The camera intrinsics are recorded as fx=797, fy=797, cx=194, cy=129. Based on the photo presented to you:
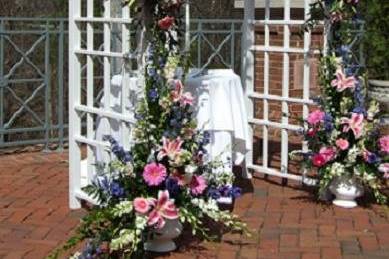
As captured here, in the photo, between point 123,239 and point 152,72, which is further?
point 152,72

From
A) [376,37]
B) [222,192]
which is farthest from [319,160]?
[376,37]

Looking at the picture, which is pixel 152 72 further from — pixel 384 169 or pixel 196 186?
A: pixel 384 169

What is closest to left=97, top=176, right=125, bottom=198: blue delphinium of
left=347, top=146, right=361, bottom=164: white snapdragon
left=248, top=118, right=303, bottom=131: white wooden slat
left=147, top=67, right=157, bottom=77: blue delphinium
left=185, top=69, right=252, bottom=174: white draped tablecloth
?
left=147, top=67, right=157, bottom=77: blue delphinium

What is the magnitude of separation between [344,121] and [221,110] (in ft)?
2.81

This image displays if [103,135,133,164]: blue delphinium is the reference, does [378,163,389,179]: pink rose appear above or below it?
below

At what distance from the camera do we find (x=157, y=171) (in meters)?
3.98

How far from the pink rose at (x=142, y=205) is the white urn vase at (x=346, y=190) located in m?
1.79

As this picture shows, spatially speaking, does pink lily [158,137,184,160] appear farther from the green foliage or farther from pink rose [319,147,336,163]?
the green foliage

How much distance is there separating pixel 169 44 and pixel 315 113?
4.96 feet

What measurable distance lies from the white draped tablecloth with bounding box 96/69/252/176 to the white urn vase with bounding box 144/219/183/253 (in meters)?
0.62

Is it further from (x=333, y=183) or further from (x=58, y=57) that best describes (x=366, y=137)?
(x=58, y=57)

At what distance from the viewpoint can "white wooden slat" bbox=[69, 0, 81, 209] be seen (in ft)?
16.6

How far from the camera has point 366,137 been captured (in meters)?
5.21

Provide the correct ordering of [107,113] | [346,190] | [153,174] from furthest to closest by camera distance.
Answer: [346,190] → [107,113] → [153,174]
